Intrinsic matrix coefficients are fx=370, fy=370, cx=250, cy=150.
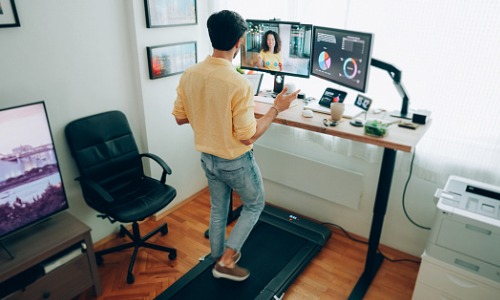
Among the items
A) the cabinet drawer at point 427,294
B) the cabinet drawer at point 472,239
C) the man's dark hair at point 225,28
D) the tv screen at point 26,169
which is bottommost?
the cabinet drawer at point 427,294

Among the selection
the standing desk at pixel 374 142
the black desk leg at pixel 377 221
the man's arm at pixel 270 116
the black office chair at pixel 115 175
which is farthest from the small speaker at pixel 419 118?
the black office chair at pixel 115 175

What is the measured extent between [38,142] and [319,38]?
1817mm

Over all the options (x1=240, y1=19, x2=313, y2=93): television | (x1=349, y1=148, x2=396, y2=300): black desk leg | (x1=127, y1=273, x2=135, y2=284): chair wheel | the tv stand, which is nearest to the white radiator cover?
(x1=349, y1=148, x2=396, y2=300): black desk leg

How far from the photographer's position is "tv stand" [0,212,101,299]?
1899 millimetres

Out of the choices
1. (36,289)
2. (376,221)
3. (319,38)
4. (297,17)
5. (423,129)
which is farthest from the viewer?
(297,17)

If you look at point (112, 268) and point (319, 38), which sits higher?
point (319, 38)

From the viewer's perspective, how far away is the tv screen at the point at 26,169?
74.4 inches

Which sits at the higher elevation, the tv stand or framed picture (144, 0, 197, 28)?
framed picture (144, 0, 197, 28)

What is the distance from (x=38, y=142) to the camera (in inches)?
79.4

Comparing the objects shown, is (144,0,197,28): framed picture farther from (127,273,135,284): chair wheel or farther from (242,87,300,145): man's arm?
(127,273,135,284): chair wheel

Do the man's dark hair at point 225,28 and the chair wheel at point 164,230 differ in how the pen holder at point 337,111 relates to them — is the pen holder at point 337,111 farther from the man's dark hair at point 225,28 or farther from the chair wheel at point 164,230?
the chair wheel at point 164,230

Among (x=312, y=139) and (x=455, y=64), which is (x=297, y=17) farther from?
(x=455, y=64)

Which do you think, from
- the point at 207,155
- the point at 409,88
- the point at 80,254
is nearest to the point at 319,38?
the point at 409,88

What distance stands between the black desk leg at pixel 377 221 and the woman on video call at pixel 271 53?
108cm
